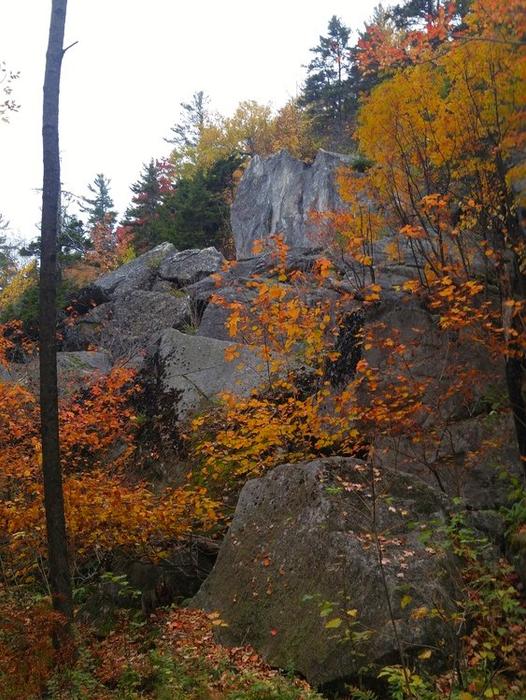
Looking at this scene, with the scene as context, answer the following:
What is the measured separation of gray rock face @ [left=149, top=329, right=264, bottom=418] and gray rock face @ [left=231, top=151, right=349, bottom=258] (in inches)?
519

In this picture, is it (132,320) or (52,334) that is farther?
(132,320)

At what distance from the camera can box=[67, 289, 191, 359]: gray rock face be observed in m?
20.9

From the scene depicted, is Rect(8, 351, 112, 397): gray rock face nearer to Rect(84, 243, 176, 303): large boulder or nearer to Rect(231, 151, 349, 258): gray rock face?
Rect(84, 243, 176, 303): large boulder

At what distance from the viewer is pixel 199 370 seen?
12227mm

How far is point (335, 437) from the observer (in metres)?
9.33

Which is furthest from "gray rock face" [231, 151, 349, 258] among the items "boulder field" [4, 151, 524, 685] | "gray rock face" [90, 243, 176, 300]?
"boulder field" [4, 151, 524, 685]

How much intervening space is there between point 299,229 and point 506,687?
2303 cm

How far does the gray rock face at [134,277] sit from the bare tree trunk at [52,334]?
17228mm

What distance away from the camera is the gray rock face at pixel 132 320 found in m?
20.9

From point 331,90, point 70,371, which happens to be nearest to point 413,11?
point 331,90

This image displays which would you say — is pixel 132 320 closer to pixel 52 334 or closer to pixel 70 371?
pixel 70 371

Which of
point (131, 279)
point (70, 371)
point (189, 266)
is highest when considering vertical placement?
point (189, 266)

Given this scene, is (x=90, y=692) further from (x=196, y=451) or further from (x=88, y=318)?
(x=88, y=318)

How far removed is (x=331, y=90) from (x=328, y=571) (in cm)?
3247
